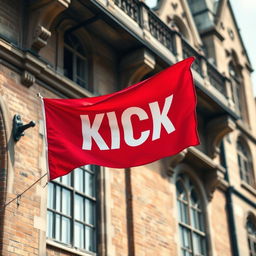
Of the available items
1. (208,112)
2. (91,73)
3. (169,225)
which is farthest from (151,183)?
(208,112)

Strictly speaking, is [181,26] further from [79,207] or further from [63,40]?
[79,207]

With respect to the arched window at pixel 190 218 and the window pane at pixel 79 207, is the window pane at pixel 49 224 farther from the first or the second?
the arched window at pixel 190 218

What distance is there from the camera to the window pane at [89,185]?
15.0 meters

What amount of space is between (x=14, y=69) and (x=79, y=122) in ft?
8.88

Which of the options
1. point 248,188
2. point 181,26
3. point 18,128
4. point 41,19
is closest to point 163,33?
point 181,26

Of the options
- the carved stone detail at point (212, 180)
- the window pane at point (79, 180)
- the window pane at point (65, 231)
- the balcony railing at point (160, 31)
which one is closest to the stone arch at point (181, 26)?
the balcony railing at point (160, 31)

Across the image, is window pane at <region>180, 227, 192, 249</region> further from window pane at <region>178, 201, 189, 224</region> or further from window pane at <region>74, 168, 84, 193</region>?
window pane at <region>74, 168, 84, 193</region>

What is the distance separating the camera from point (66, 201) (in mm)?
14148

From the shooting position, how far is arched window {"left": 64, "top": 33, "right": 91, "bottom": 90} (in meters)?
16.1

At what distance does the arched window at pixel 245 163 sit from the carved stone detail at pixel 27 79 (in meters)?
11.6

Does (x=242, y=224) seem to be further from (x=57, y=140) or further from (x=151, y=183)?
(x=57, y=140)

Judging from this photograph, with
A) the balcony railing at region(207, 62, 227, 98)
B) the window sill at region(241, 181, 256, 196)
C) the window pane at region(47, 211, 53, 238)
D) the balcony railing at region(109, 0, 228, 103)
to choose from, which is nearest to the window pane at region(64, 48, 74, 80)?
the balcony railing at region(109, 0, 228, 103)

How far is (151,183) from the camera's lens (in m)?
16.9

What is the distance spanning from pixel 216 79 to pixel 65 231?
9.61 m
